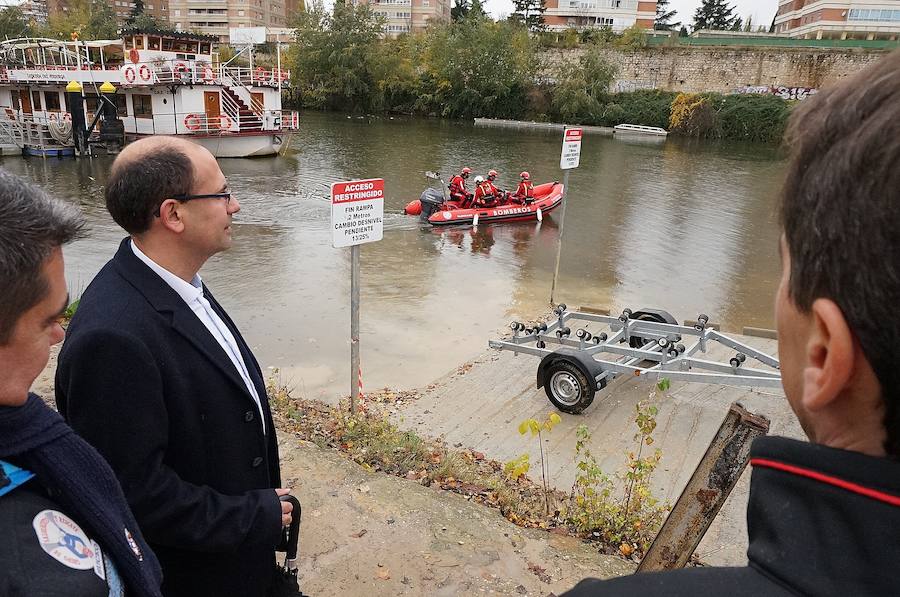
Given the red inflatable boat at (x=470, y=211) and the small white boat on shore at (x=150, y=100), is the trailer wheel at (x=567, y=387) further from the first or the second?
the small white boat on shore at (x=150, y=100)

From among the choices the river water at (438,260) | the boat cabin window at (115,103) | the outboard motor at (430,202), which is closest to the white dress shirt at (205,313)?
the river water at (438,260)

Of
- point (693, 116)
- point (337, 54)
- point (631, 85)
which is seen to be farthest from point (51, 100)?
point (631, 85)

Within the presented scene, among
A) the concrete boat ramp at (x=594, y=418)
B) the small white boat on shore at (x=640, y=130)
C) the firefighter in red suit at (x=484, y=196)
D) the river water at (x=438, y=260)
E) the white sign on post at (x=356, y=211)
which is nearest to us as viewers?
the concrete boat ramp at (x=594, y=418)

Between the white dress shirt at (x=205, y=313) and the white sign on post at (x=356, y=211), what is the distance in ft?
9.72

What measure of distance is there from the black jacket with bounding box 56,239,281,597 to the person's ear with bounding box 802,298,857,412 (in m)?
1.74

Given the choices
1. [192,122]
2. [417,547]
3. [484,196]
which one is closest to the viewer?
[417,547]

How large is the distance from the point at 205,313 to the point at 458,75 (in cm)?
5256

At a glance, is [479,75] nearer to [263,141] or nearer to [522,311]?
[263,141]

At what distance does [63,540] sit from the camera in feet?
3.63

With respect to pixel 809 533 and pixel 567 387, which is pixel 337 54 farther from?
pixel 809 533

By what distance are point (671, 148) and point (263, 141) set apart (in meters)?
23.7

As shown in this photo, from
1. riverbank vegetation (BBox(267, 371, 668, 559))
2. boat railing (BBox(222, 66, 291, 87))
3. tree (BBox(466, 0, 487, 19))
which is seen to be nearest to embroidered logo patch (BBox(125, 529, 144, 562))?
riverbank vegetation (BBox(267, 371, 668, 559))

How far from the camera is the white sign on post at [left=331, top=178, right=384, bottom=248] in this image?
17.4 feet

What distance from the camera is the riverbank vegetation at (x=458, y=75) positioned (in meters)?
47.7
